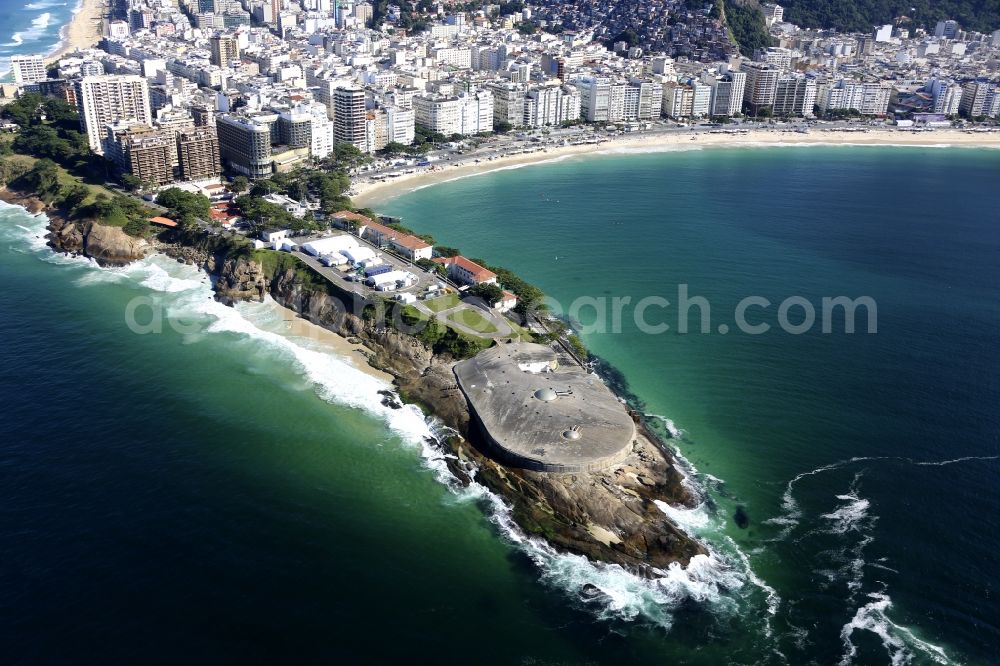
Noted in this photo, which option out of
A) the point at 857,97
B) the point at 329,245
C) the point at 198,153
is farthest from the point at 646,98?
the point at 329,245

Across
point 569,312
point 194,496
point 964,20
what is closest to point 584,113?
point 569,312

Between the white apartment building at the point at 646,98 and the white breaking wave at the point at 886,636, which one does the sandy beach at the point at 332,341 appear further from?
the white apartment building at the point at 646,98

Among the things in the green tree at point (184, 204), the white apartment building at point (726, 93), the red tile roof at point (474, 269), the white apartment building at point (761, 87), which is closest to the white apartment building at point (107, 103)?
the green tree at point (184, 204)

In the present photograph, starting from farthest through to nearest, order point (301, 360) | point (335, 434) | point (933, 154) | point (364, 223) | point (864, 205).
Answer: point (933, 154) < point (864, 205) < point (364, 223) < point (301, 360) < point (335, 434)

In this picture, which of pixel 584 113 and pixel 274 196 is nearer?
pixel 274 196

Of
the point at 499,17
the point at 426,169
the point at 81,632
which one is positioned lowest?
the point at 81,632

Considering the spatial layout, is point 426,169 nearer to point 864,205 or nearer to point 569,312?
point 569,312

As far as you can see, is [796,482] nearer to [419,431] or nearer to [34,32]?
[419,431]
